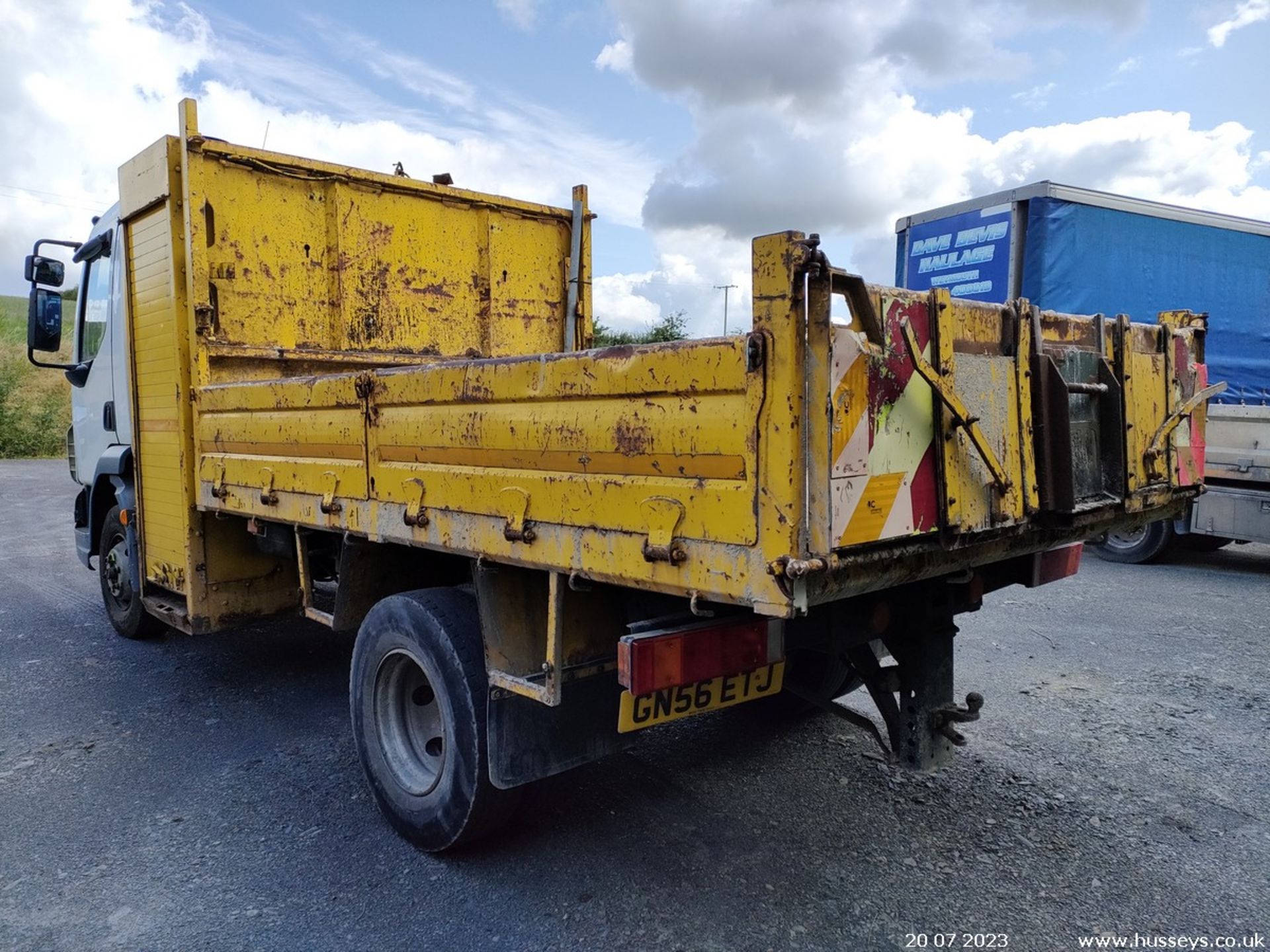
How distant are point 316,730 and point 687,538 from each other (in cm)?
295

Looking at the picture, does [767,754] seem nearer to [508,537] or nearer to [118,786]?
[508,537]

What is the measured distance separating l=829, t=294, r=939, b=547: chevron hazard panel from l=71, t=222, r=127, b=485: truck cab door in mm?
4660

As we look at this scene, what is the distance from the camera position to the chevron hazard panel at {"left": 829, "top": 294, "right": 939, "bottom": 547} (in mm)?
2025

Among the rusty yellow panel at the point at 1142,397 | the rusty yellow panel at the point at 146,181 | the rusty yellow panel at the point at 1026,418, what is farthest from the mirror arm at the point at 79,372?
the rusty yellow panel at the point at 1142,397

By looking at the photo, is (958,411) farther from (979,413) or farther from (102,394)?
(102,394)

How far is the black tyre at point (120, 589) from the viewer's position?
18.4 feet

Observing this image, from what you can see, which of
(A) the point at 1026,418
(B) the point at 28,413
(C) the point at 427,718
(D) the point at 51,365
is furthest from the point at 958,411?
(B) the point at 28,413

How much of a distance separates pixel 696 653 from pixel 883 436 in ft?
2.61

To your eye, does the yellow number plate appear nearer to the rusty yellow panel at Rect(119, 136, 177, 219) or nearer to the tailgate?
the tailgate

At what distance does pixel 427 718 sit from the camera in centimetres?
338

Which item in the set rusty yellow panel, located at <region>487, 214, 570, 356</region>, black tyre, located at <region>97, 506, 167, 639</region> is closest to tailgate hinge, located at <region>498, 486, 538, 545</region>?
rusty yellow panel, located at <region>487, 214, 570, 356</region>

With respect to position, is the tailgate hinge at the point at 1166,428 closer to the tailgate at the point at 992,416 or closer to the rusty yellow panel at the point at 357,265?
the tailgate at the point at 992,416

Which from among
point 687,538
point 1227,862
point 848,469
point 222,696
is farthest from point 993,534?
point 222,696

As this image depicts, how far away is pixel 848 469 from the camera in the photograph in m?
2.04
